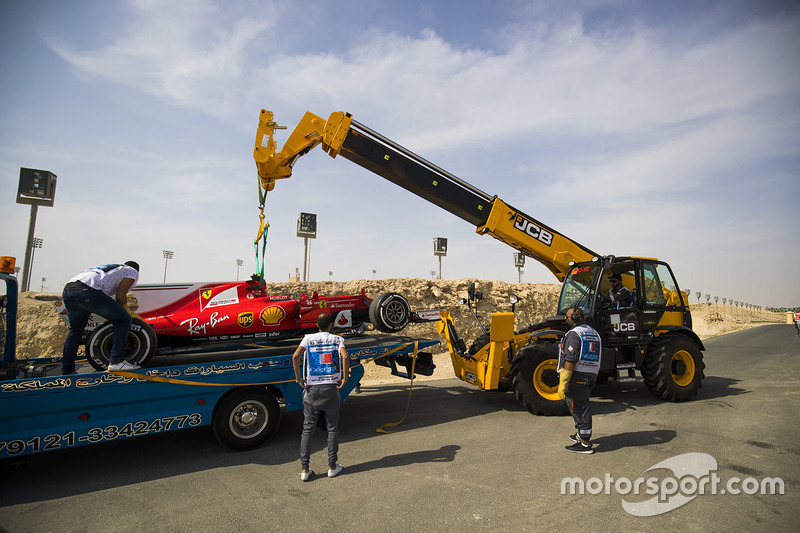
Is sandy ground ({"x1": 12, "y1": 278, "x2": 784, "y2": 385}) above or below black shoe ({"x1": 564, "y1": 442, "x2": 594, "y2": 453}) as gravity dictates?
above

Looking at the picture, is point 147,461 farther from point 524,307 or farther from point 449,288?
point 524,307

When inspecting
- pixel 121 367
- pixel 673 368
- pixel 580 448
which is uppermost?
pixel 121 367

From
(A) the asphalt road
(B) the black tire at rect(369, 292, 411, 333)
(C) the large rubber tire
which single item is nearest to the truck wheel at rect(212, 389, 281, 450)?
(A) the asphalt road

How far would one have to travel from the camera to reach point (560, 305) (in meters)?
8.95

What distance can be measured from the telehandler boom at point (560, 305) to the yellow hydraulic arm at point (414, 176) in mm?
19

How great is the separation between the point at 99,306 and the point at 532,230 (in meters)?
7.49

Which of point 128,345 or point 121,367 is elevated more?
point 128,345

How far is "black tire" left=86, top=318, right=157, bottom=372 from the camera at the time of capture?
5.35m

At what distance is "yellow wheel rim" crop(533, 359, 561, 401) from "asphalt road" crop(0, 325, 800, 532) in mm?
382

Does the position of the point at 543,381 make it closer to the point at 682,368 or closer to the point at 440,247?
the point at 682,368

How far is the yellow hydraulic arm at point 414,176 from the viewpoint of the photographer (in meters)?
7.75

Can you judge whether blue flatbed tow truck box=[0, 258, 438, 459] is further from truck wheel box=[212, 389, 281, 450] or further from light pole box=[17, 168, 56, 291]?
light pole box=[17, 168, 56, 291]

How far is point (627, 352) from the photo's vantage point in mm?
8180

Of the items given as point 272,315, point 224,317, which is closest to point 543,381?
point 272,315
